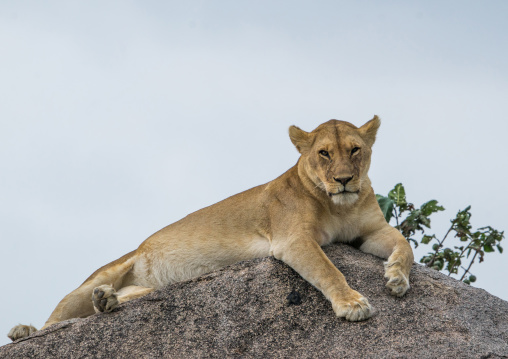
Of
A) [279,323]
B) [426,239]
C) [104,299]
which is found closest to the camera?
[279,323]

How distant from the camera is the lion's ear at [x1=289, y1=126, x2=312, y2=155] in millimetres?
6574

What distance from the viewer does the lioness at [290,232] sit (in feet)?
19.2

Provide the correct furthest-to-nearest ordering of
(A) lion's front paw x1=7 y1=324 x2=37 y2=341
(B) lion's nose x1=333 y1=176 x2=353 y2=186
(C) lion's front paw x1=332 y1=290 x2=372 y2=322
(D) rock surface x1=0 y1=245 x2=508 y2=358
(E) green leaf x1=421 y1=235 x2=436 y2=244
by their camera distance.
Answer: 1. (E) green leaf x1=421 y1=235 x2=436 y2=244
2. (A) lion's front paw x1=7 y1=324 x2=37 y2=341
3. (B) lion's nose x1=333 y1=176 x2=353 y2=186
4. (C) lion's front paw x1=332 y1=290 x2=372 y2=322
5. (D) rock surface x1=0 y1=245 x2=508 y2=358

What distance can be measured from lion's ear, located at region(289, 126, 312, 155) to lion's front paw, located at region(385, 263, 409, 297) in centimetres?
151

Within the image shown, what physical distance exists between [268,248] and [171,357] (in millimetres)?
1465

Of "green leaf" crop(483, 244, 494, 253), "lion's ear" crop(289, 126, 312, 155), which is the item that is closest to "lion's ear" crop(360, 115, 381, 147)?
"lion's ear" crop(289, 126, 312, 155)

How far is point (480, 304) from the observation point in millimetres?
5684

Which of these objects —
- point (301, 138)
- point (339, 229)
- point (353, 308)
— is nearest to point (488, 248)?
point (339, 229)

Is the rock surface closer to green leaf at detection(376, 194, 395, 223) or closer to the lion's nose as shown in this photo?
the lion's nose

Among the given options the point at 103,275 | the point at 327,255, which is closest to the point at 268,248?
the point at 327,255

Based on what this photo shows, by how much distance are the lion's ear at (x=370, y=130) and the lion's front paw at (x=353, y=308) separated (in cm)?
179

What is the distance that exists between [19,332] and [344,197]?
3060mm

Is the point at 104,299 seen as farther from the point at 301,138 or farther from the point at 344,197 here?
the point at 301,138

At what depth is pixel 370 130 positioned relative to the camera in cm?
661
